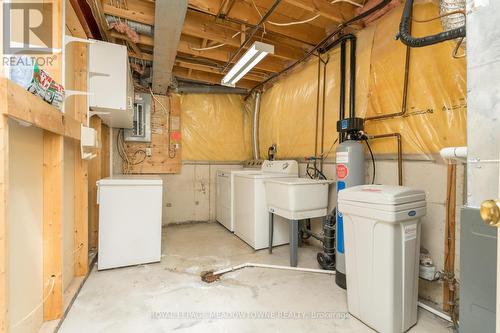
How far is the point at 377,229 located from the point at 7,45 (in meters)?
2.33

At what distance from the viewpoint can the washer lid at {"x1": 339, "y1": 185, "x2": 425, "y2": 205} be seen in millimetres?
1503

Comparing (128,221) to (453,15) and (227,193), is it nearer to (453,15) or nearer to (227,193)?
(227,193)

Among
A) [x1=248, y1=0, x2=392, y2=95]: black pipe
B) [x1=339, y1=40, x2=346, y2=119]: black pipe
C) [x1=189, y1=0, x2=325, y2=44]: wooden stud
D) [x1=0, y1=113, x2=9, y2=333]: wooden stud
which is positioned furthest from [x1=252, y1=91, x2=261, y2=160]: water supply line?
[x1=0, y1=113, x2=9, y2=333]: wooden stud

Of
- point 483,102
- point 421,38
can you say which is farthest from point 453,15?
point 483,102

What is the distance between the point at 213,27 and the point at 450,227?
9.71 ft

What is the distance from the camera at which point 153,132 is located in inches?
166

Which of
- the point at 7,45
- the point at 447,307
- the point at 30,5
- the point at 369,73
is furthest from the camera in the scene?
the point at 369,73

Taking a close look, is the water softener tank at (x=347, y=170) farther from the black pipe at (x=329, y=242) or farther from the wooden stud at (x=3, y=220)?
the wooden stud at (x=3, y=220)

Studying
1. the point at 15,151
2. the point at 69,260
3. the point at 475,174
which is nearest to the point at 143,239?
the point at 69,260

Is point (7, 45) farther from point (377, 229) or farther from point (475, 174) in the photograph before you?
point (377, 229)

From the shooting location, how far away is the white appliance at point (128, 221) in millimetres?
2531

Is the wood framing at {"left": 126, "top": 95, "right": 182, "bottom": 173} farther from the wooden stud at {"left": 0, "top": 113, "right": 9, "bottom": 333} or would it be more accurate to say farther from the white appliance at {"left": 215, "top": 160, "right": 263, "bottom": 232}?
the wooden stud at {"left": 0, "top": 113, "right": 9, "bottom": 333}

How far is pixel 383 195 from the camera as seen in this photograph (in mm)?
1527

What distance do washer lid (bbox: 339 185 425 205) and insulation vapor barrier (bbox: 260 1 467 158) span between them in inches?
23.4
